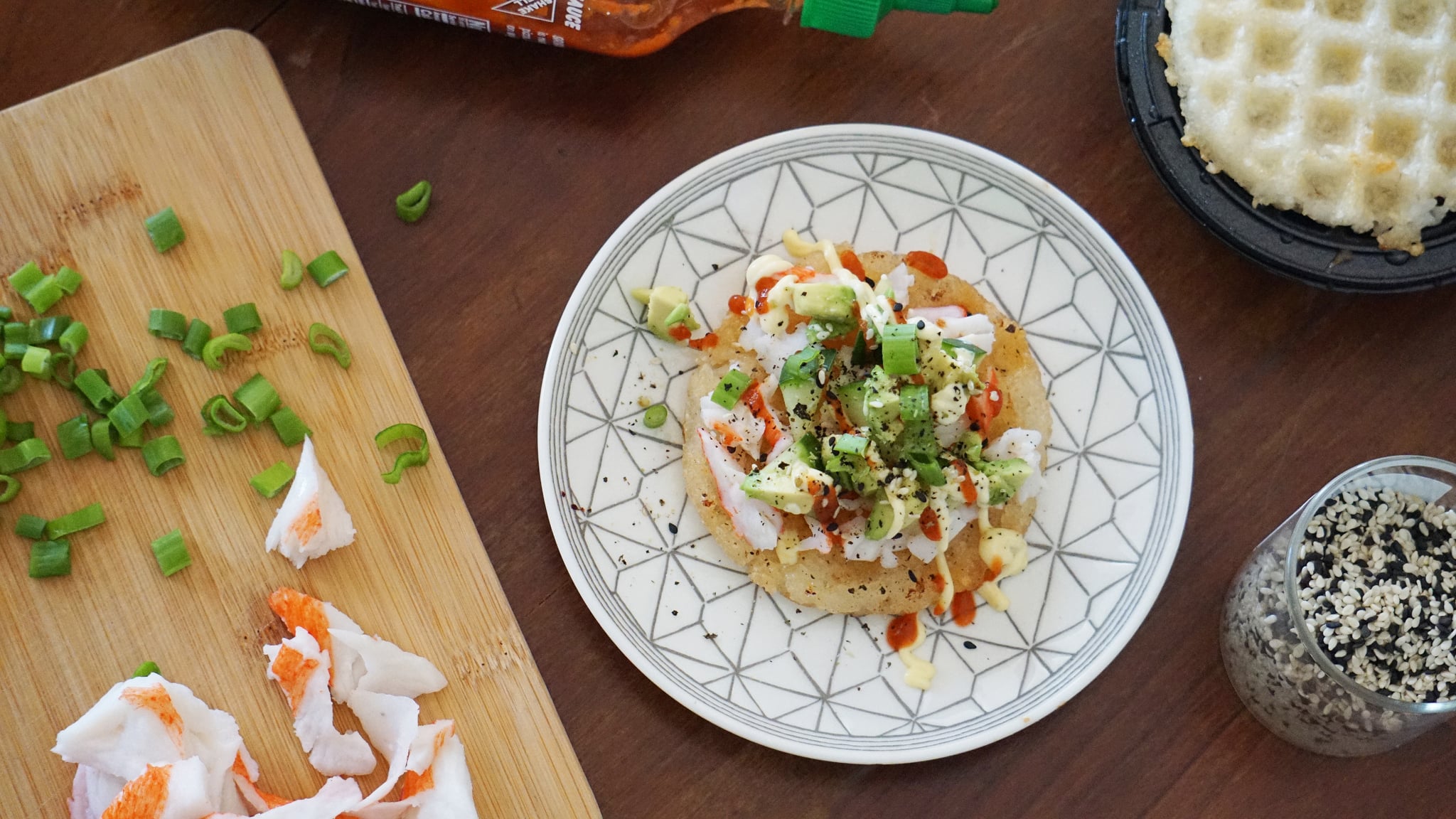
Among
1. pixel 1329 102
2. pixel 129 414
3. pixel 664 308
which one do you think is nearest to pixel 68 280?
pixel 129 414

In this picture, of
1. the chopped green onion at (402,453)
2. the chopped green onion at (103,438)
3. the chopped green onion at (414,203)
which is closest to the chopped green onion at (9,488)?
the chopped green onion at (103,438)

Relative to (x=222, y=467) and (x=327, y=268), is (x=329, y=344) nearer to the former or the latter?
(x=327, y=268)

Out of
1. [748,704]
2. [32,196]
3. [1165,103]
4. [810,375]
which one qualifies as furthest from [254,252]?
[1165,103]

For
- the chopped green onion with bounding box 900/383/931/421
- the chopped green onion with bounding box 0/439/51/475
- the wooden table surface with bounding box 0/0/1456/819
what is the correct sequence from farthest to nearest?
the wooden table surface with bounding box 0/0/1456/819 < the chopped green onion with bounding box 0/439/51/475 < the chopped green onion with bounding box 900/383/931/421

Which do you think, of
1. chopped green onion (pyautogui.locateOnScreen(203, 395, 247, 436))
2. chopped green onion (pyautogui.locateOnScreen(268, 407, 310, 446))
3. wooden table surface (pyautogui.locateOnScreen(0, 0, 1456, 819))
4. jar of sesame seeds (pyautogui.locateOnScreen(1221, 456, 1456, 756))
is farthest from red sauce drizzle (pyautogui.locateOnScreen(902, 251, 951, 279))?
chopped green onion (pyautogui.locateOnScreen(203, 395, 247, 436))

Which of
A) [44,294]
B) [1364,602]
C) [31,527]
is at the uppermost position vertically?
[44,294]

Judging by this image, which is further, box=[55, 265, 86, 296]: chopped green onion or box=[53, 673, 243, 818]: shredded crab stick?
box=[55, 265, 86, 296]: chopped green onion

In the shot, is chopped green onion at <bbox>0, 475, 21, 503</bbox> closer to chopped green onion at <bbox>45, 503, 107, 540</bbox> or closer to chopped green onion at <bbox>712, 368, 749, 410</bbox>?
chopped green onion at <bbox>45, 503, 107, 540</bbox>
